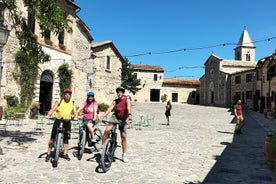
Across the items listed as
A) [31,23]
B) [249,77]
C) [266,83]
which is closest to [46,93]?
[31,23]

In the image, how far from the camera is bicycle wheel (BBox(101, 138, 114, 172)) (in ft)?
21.2

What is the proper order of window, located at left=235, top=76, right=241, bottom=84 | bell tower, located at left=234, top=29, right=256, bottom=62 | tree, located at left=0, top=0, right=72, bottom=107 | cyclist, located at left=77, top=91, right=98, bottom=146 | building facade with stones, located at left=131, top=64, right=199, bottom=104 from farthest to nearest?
bell tower, located at left=234, top=29, right=256, bottom=62
building facade with stones, located at left=131, top=64, right=199, bottom=104
window, located at left=235, top=76, right=241, bottom=84
tree, located at left=0, top=0, right=72, bottom=107
cyclist, located at left=77, top=91, right=98, bottom=146

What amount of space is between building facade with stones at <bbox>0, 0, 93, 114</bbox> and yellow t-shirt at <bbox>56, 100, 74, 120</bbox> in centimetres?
1064

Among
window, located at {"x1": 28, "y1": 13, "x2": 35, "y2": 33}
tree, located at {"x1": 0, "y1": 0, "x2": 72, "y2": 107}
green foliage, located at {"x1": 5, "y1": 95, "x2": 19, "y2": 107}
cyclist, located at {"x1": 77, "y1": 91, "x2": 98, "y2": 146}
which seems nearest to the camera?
cyclist, located at {"x1": 77, "y1": 91, "x2": 98, "y2": 146}

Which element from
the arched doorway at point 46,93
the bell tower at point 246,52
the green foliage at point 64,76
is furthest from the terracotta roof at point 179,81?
the arched doorway at point 46,93

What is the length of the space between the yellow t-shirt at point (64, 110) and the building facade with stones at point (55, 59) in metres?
10.6

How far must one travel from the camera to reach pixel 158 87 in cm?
6088

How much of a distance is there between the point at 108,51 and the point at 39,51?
2225 cm

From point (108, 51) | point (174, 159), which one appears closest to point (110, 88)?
point (108, 51)

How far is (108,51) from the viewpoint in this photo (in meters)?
33.1

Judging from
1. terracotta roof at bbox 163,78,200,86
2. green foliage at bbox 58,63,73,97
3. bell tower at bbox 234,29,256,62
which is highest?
bell tower at bbox 234,29,256,62

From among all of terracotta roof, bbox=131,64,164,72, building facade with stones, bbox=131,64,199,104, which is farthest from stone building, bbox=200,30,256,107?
terracotta roof, bbox=131,64,164,72

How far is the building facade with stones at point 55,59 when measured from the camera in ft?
60.2

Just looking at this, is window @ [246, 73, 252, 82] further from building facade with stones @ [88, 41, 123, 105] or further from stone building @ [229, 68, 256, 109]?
building facade with stones @ [88, 41, 123, 105]
